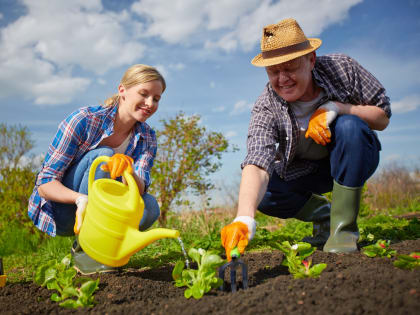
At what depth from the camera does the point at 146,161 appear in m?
2.58

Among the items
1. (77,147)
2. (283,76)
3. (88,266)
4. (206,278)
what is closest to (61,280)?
(88,266)

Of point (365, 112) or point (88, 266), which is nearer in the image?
point (88, 266)

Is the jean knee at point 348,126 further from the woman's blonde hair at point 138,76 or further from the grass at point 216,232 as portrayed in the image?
the woman's blonde hair at point 138,76

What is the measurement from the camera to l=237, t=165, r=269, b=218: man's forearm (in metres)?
1.89

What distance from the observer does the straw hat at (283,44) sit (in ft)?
7.23

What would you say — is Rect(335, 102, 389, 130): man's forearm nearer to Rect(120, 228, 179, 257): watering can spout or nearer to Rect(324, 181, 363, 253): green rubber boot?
Rect(324, 181, 363, 253): green rubber boot

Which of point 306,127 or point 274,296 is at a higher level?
point 306,127

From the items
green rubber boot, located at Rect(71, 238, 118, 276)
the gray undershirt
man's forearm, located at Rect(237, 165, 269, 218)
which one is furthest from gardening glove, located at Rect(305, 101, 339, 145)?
green rubber boot, located at Rect(71, 238, 118, 276)

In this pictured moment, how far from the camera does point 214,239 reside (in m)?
3.40

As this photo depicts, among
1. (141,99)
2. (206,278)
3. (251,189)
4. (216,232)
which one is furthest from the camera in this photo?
(216,232)

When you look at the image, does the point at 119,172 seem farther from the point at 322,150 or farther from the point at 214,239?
the point at 214,239

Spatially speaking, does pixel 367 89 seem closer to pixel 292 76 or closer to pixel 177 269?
pixel 292 76

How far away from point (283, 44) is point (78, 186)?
5.42 feet

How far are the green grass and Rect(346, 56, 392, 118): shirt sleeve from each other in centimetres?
102
